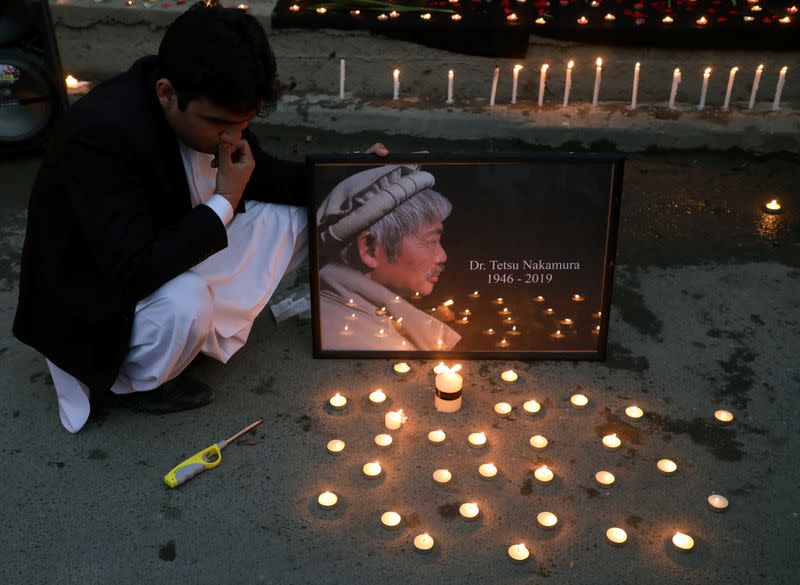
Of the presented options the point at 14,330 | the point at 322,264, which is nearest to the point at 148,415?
the point at 14,330

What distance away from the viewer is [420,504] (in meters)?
2.51

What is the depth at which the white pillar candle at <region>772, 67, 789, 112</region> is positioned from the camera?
4516 mm

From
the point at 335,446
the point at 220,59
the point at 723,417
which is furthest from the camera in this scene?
the point at 723,417

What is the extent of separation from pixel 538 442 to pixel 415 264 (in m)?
0.75

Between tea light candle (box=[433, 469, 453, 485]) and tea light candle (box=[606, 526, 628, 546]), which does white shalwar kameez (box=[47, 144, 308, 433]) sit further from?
tea light candle (box=[606, 526, 628, 546])

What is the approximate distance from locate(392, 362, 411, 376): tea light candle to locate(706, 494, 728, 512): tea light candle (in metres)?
1.12

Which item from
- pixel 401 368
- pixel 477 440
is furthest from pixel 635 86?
pixel 477 440

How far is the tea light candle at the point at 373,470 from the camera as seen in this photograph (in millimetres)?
2597

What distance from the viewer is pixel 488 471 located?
2.60m

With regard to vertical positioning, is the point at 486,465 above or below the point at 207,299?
below

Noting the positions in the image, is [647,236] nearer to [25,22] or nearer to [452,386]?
[452,386]

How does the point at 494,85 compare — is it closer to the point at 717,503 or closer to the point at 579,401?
the point at 579,401

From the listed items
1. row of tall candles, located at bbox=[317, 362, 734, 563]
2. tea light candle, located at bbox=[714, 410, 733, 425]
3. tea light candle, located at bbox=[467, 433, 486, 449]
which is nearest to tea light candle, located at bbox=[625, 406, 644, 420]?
row of tall candles, located at bbox=[317, 362, 734, 563]

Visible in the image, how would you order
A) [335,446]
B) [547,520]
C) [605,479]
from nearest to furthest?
[547,520] < [605,479] < [335,446]
